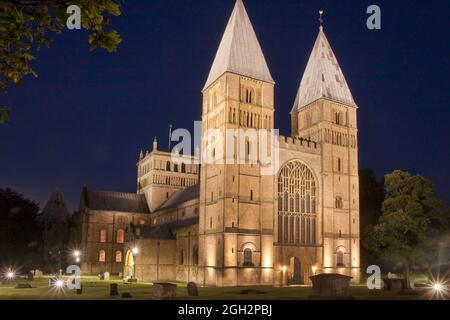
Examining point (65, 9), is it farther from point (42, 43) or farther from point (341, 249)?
point (341, 249)

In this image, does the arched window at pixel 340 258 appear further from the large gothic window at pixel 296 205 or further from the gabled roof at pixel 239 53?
the gabled roof at pixel 239 53

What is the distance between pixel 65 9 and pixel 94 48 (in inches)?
41.1

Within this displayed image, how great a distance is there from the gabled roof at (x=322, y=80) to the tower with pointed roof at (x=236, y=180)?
771cm

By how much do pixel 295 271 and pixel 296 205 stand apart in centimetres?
711

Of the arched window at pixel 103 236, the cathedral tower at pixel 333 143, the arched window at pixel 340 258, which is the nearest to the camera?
the arched window at pixel 340 258

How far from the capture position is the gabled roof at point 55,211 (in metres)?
101

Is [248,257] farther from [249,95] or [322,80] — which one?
[322,80]

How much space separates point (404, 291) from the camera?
34.2 meters

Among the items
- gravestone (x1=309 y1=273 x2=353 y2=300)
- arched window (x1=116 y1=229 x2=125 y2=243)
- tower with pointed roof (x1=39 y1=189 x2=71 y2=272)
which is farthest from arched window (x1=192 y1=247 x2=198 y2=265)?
tower with pointed roof (x1=39 y1=189 x2=71 y2=272)

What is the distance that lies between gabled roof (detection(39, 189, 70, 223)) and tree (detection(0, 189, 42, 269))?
39291 millimetres

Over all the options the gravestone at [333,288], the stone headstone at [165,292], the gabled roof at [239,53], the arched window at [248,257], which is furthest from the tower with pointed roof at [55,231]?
the gravestone at [333,288]

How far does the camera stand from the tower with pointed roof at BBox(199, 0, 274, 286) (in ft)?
155

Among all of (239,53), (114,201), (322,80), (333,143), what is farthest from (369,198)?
(114,201)
